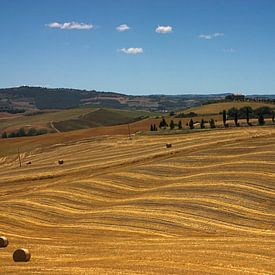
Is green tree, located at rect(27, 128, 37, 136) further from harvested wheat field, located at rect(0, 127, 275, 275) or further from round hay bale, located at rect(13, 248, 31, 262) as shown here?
round hay bale, located at rect(13, 248, 31, 262)

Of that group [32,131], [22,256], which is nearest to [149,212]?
[22,256]

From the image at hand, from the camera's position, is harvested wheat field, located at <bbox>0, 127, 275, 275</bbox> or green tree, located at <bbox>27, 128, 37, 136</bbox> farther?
green tree, located at <bbox>27, 128, 37, 136</bbox>

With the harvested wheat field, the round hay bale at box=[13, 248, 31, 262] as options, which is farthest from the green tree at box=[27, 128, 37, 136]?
the round hay bale at box=[13, 248, 31, 262]

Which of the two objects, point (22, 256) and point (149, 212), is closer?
point (22, 256)

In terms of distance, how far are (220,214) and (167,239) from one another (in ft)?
22.5

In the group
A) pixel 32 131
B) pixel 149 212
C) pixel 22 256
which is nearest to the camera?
pixel 22 256

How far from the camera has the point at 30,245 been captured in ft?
97.3

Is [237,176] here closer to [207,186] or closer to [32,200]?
[207,186]

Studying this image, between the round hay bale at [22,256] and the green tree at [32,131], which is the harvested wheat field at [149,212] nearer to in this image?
the round hay bale at [22,256]

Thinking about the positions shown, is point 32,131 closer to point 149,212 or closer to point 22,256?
point 149,212

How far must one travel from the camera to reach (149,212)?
124ft

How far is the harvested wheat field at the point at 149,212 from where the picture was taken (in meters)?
24.6

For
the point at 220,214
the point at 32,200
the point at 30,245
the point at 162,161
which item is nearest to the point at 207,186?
the point at 220,214

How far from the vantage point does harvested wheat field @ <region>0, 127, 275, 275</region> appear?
80.7ft
